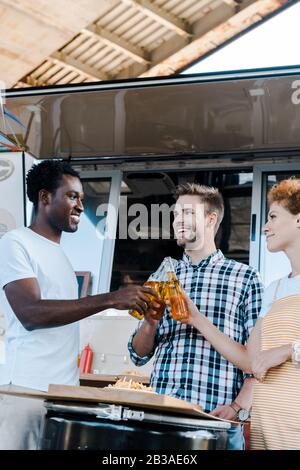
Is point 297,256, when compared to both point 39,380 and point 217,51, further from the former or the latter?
point 217,51

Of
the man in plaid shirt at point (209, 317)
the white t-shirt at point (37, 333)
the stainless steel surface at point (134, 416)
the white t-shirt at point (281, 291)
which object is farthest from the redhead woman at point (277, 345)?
the white t-shirt at point (37, 333)

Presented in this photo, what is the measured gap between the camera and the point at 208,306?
2.26 m

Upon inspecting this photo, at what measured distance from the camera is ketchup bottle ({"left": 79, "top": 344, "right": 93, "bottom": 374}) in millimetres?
3986

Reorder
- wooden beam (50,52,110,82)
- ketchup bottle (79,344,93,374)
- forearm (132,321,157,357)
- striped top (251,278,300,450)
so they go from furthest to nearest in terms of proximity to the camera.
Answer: wooden beam (50,52,110,82) → ketchup bottle (79,344,93,374) → forearm (132,321,157,357) → striped top (251,278,300,450)

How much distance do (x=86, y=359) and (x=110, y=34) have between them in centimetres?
268

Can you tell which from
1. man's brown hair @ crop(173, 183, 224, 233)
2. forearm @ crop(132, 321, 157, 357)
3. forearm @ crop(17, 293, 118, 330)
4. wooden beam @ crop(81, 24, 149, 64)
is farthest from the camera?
wooden beam @ crop(81, 24, 149, 64)

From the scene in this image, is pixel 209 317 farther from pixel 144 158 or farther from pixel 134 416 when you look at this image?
pixel 144 158

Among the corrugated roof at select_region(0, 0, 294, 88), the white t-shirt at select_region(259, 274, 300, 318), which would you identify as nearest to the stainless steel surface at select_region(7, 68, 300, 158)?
the corrugated roof at select_region(0, 0, 294, 88)

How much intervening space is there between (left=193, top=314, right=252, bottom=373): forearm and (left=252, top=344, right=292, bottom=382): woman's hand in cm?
28

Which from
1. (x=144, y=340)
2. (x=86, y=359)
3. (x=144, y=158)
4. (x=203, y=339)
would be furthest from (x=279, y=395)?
(x=144, y=158)

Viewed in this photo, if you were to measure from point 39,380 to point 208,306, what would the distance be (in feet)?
1.80

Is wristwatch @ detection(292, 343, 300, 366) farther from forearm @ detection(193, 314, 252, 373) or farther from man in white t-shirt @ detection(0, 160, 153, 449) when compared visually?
man in white t-shirt @ detection(0, 160, 153, 449)

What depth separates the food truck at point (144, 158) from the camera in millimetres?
3561

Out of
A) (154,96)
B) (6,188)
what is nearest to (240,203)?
(154,96)
